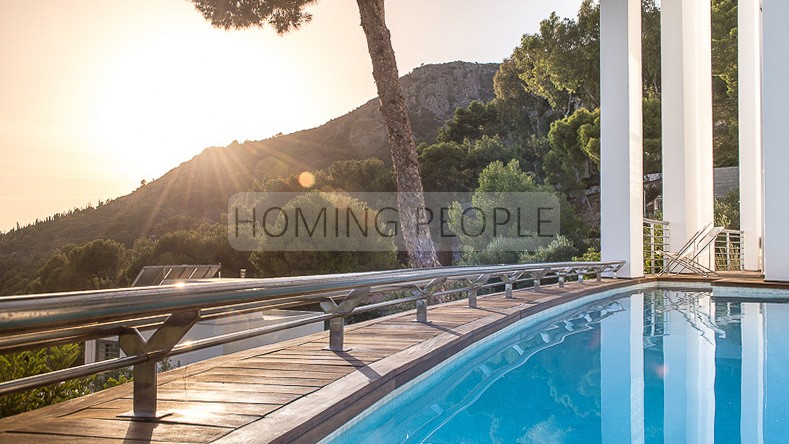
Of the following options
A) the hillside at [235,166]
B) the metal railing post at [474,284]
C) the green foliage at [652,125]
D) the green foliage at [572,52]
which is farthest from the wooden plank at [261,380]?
the hillside at [235,166]

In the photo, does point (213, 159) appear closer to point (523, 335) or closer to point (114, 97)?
point (114, 97)

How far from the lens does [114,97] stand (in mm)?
29844

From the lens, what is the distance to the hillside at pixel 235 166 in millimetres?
29906

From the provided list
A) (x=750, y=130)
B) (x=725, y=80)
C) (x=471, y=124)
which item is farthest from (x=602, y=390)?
(x=471, y=124)

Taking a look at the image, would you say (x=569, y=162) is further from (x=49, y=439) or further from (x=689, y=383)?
(x=49, y=439)

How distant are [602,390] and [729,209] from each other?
1934 cm

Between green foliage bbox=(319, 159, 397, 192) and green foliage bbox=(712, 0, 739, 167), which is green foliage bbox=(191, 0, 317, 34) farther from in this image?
green foliage bbox=(712, 0, 739, 167)

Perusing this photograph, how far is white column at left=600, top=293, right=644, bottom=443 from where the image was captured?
9.70ft

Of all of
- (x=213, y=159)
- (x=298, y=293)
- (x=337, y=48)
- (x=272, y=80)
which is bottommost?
(x=298, y=293)

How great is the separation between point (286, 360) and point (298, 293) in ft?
2.45

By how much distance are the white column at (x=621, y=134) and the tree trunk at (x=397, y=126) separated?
393 cm

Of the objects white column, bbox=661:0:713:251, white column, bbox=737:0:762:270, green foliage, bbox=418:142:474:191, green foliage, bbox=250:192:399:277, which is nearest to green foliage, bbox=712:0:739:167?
white column, bbox=737:0:762:270

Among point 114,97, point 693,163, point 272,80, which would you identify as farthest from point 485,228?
point 114,97

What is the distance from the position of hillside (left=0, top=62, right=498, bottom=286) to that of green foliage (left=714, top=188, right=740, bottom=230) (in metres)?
16.5
